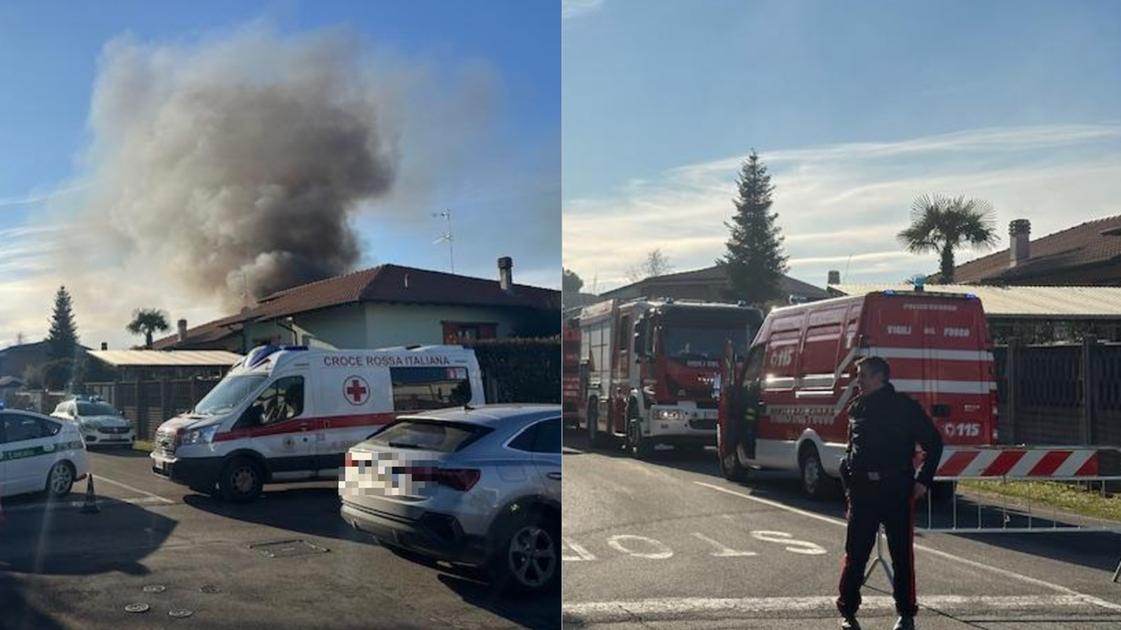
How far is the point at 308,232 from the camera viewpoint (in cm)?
243

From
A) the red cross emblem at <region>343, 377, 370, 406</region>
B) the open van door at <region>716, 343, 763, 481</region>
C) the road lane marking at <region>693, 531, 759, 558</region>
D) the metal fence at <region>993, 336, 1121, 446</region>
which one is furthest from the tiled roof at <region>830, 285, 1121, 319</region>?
the red cross emblem at <region>343, 377, 370, 406</region>

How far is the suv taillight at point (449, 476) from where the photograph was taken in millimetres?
2584

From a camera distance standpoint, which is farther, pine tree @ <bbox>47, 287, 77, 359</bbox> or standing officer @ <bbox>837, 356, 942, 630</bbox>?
standing officer @ <bbox>837, 356, 942, 630</bbox>

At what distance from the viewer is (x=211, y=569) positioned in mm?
2322

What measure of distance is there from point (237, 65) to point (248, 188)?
286 millimetres

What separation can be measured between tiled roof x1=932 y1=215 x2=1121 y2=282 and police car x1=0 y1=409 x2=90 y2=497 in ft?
21.1

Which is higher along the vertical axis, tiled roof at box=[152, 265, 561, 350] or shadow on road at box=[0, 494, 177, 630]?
tiled roof at box=[152, 265, 561, 350]

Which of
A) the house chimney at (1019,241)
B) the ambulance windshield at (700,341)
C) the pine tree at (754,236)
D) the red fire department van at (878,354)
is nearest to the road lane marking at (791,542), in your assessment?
the red fire department van at (878,354)

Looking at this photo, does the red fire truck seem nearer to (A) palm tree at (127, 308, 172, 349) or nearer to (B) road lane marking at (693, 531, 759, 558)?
(B) road lane marking at (693, 531, 759, 558)

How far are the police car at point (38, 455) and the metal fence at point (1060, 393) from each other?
6.80m

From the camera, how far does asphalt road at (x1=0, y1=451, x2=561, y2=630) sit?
2213 millimetres

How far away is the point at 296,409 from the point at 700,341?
7.86m

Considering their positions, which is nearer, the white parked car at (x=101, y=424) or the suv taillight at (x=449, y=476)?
the white parked car at (x=101, y=424)

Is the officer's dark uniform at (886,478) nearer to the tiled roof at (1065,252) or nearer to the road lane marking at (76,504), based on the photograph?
the tiled roof at (1065,252)
